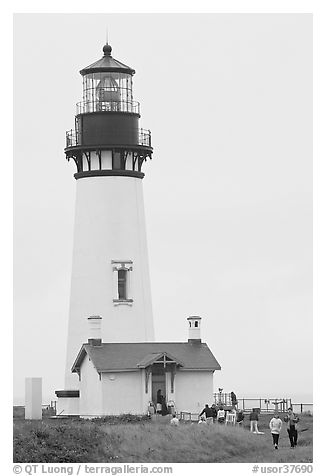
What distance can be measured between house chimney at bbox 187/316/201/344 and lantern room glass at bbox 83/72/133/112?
23.2 ft

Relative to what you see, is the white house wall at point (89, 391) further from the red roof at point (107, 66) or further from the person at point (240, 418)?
the red roof at point (107, 66)

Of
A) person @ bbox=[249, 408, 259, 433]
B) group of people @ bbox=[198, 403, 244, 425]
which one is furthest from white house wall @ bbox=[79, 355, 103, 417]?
person @ bbox=[249, 408, 259, 433]

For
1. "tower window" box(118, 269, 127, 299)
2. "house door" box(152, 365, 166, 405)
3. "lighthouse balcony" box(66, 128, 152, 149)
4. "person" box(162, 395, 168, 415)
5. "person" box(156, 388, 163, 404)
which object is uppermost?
"lighthouse balcony" box(66, 128, 152, 149)

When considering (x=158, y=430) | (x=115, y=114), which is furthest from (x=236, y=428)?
(x=115, y=114)

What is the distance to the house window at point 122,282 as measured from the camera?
174ft

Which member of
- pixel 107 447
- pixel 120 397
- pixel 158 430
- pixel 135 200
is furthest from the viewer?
pixel 135 200

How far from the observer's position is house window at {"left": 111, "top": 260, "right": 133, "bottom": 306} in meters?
53.2

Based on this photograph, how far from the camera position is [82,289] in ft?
175

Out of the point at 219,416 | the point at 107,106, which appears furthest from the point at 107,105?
the point at 219,416

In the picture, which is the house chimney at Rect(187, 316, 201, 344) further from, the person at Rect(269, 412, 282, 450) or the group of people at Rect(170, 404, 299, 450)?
the person at Rect(269, 412, 282, 450)

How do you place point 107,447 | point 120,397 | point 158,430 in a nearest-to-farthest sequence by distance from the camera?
point 107,447 < point 158,430 < point 120,397

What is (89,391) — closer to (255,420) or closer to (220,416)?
(220,416)
